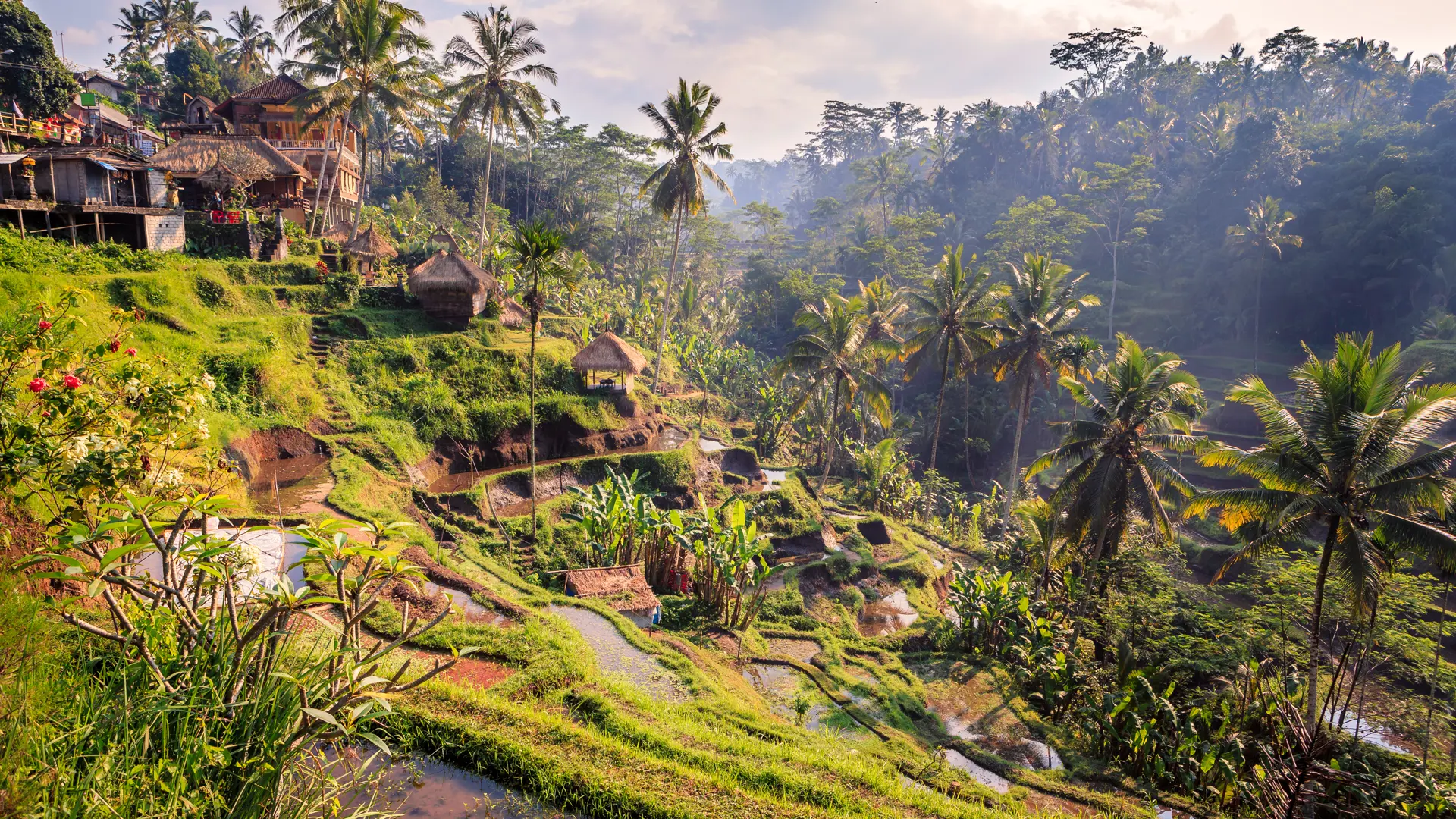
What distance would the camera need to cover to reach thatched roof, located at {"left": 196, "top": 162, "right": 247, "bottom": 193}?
24531 millimetres

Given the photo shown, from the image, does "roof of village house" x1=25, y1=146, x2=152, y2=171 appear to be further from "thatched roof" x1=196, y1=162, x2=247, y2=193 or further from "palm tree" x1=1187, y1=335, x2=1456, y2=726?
"palm tree" x1=1187, y1=335, x2=1456, y2=726

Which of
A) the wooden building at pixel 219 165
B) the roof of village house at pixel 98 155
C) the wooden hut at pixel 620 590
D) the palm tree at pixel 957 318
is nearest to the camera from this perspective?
the wooden hut at pixel 620 590

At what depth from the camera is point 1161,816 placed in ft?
35.6

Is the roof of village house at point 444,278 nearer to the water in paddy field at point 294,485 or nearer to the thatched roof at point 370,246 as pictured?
the thatched roof at point 370,246

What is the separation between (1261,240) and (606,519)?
52.1 m

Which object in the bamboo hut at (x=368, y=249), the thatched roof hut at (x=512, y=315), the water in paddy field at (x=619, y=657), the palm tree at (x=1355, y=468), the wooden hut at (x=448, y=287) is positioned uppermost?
the bamboo hut at (x=368, y=249)

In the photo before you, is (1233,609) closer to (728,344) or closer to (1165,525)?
(1165,525)

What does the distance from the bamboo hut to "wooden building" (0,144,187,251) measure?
5.48 meters

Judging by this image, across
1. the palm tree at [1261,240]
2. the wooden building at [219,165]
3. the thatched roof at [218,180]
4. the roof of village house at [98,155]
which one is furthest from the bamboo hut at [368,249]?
the palm tree at [1261,240]

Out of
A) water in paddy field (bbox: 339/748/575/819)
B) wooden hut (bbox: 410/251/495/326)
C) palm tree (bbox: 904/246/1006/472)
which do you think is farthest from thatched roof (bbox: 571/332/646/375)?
water in paddy field (bbox: 339/748/575/819)

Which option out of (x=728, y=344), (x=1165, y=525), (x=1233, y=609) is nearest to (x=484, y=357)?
(x=1165, y=525)

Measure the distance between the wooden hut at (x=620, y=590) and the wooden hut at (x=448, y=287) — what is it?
1358 cm

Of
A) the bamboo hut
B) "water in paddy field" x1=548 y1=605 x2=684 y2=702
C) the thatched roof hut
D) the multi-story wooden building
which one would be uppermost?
the multi-story wooden building

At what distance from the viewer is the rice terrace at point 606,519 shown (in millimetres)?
5062
